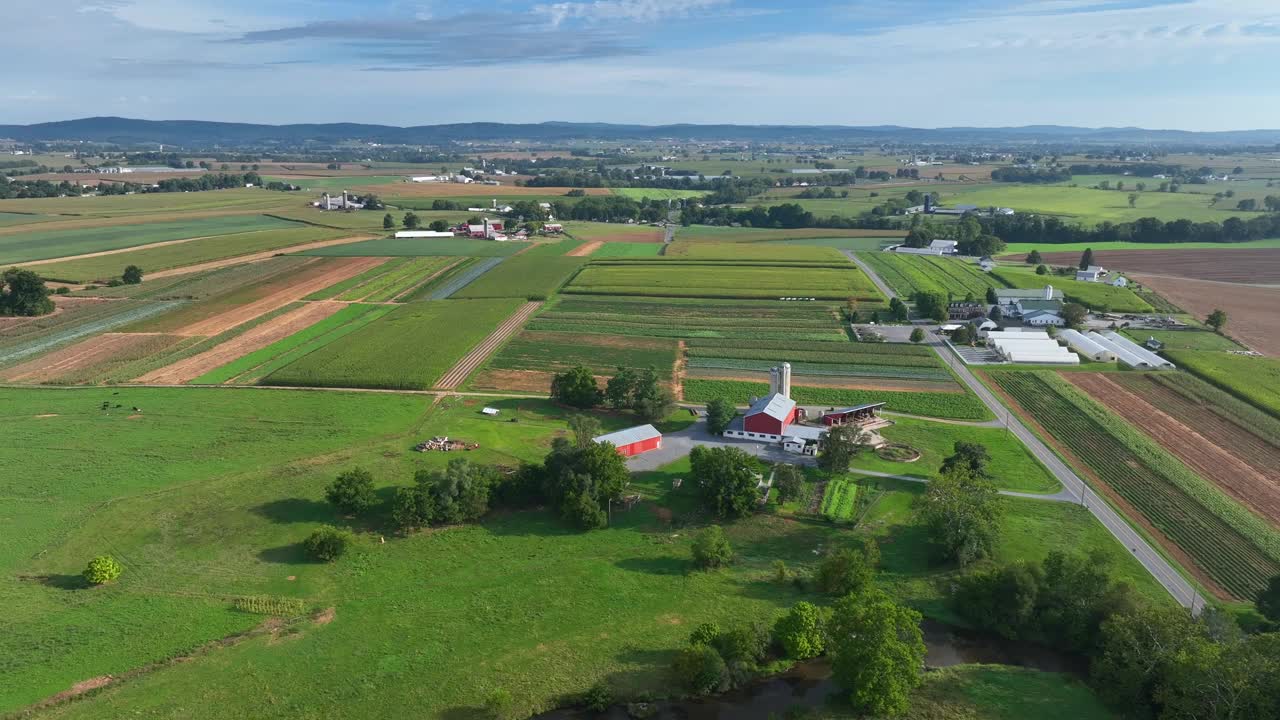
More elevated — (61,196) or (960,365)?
(61,196)

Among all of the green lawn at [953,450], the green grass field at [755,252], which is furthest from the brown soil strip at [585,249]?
the green lawn at [953,450]

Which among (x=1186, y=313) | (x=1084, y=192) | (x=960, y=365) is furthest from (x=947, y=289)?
(x=1084, y=192)

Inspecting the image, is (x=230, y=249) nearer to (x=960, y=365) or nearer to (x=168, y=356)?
(x=168, y=356)

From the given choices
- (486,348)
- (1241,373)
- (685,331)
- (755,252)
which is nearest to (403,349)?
(486,348)

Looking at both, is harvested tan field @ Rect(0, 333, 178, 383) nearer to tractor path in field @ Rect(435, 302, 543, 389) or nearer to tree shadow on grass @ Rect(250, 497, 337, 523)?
tractor path in field @ Rect(435, 302, 543, 389)

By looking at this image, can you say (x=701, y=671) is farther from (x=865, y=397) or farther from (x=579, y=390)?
(x=865, y=397)

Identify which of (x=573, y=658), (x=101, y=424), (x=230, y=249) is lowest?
(x=573, y=658)

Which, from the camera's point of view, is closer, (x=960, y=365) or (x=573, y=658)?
(x=573, y=658)

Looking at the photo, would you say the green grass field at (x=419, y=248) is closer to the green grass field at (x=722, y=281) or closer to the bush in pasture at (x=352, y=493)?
the green grass field at (x=722, y=281)
